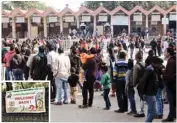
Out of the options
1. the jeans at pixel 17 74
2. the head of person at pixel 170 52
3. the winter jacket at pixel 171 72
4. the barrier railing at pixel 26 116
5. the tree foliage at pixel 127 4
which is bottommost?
the barrier railing at pixel 26 116

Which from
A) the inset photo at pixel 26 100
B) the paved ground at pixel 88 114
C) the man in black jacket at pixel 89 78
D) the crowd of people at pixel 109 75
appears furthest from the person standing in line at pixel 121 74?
the inset photo at pixel 26 100

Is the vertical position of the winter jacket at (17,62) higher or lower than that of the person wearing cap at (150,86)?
higher

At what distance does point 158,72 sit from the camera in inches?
271

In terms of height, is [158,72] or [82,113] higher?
[158,72]

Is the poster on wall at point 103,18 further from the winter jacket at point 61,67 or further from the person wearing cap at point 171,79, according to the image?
the person wearing cap at point 171,79

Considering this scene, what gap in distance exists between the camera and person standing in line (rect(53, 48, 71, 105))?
859cm

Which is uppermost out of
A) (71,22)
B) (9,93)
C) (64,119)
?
(71,22)

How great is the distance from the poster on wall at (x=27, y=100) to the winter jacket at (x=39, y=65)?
8.15ft

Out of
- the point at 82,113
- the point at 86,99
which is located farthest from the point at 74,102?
the point at 82,113

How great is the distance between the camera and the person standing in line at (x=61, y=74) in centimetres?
→ 859

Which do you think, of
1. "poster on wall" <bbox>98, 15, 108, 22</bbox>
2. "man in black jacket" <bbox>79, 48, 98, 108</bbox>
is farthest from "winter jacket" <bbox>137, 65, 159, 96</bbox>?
"poster on wall" <bbox>98, 15, 108, 22</bbox>

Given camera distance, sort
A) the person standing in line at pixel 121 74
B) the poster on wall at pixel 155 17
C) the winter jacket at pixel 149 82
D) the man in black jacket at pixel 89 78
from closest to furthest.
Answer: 1. the winter jacket at pixel 149 82
2. the person standing in line at pixel 121 74
3. the man in black jacket at pixel 89 78
4. the poster on wall at pixel 155 17

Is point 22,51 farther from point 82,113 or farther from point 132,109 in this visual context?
point 132,109

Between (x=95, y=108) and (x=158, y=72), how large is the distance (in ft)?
6.76
